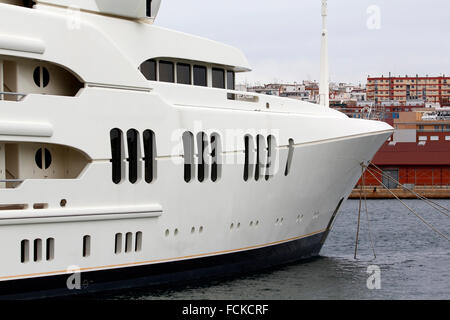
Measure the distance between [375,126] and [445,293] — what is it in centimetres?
610

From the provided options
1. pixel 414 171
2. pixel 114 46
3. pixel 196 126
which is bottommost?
pixel 414 171

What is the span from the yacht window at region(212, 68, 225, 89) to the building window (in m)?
2.32

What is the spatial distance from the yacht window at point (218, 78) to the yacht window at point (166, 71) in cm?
165

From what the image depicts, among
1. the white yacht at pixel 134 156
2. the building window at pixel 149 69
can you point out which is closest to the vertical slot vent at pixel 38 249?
the white yacht at pixel 134 156

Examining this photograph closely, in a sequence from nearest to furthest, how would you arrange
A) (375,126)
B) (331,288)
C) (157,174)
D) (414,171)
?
(157,174) < (331,288) < (375,126) < (414,171)

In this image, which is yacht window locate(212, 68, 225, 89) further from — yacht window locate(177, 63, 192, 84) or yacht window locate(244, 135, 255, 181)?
yacht window locate(244, 135, 255, 181)

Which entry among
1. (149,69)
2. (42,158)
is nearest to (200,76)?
(149,69)

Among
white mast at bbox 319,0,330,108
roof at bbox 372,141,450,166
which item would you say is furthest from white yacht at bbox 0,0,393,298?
roof at bbox 372,141,450,166

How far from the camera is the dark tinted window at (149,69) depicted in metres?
19.5

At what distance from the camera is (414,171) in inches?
3196

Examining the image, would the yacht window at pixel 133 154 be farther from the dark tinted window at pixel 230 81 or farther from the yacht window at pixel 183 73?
the dark tinted window at pixel 230 81

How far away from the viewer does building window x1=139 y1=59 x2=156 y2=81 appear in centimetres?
1946
